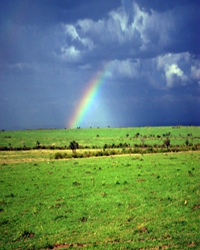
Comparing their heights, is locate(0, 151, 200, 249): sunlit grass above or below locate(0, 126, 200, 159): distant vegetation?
above

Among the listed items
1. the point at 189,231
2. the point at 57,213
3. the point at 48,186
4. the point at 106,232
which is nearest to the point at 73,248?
the point at 106,232

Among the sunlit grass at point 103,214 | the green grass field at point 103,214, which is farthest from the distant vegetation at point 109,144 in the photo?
the green grass field at point 103,214

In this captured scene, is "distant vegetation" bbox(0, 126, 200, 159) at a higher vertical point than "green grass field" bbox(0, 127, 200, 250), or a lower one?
lower

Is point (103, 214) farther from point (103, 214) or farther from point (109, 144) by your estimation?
point (109, 144)

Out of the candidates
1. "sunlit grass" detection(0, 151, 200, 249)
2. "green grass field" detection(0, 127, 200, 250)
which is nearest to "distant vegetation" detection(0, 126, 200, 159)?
"sunlit grass" detection(0, 151, 200, 249)

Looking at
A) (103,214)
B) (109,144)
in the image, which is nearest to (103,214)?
(103,214)

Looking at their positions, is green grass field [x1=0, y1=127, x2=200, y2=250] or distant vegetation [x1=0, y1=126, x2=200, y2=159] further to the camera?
distant vegetation [x1=0, y1=126, x2=200, y2=159]

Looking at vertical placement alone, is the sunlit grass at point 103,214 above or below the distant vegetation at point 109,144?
above

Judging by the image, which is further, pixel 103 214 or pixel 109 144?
pixel 109 144

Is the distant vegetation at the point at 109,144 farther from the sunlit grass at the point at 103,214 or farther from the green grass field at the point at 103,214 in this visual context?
the green grass field at the point at 103,214

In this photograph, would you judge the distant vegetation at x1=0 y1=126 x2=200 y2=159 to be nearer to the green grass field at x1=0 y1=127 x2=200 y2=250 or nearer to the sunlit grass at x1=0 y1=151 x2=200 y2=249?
the sunlit grass at x1=0 y1=151 x2=200 y2=249

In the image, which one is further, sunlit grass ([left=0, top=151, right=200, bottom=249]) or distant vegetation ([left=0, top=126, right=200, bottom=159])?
distant vegetation ([left=0, top=126, right=200, bottom=159])

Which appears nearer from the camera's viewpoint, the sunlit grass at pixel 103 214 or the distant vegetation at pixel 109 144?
the sunlit grass at pixel 103 214

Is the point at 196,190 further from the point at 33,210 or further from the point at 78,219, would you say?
the point at 33,210
